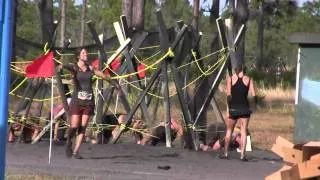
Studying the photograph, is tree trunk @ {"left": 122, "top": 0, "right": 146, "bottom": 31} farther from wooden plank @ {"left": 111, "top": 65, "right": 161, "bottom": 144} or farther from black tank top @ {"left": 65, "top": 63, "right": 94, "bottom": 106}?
black tank top @ {"left": 65, "top": 63, "right": 94, "bottom": 106}

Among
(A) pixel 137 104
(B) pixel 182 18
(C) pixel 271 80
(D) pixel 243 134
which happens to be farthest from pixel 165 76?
(B) pixel 182 18

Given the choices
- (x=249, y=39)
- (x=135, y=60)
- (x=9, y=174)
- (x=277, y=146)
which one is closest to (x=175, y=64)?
(x=135, y=60)

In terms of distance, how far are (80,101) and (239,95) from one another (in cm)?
299

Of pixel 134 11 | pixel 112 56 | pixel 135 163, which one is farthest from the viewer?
pixel 134 11

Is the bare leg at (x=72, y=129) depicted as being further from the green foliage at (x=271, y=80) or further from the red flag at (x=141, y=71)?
the green foliage at (x=271, y=80)

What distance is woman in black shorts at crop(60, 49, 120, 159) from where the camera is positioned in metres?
13.3

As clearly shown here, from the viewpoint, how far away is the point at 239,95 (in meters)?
14.3

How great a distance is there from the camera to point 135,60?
16.4 meters

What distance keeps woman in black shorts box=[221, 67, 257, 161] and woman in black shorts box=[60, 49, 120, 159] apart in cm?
262

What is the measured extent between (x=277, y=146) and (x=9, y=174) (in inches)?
173

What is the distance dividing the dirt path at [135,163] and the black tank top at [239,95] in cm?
99

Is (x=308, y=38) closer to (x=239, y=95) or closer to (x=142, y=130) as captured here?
(x=239, y=95)

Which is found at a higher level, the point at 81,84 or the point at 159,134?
the point at 81,84

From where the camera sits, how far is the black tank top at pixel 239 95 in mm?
14266
